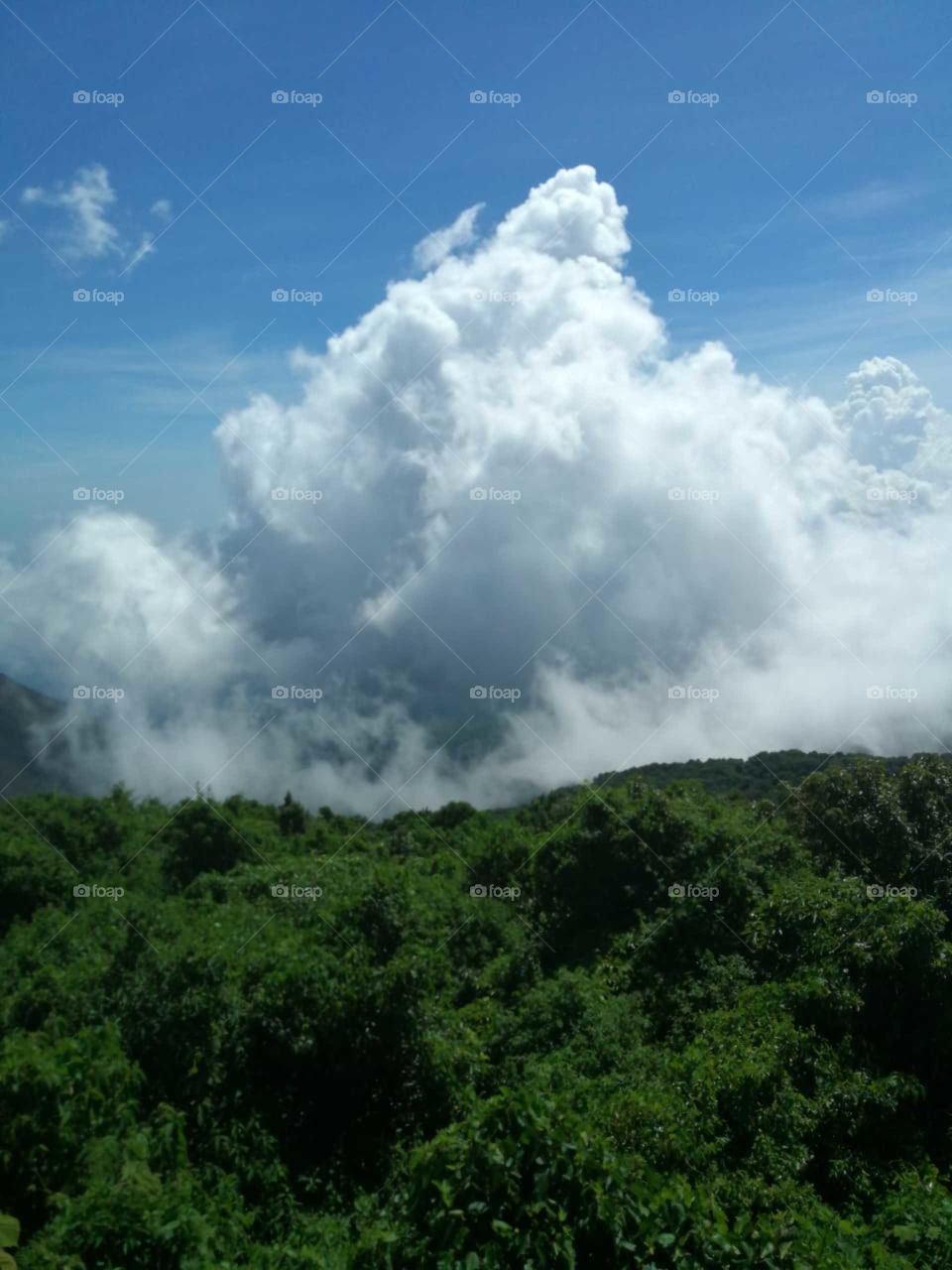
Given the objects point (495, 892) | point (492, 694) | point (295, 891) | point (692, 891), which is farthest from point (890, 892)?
point (295, 891)

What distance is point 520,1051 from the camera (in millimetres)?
9008

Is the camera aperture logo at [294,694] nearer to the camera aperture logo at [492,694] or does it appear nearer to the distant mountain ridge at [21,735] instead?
the camera aperture logo at [492,694]

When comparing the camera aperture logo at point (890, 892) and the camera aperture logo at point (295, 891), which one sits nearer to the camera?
the camera aperture logo at point (890, 892)

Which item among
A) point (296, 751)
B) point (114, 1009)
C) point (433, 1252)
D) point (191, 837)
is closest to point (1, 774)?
point (191, 837)

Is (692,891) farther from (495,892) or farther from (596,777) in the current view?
(596,777)

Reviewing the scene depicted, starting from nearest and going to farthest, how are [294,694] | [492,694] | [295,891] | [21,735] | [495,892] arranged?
[295,891]
[492,694]
[294,694]
[495,892]
[21,735]

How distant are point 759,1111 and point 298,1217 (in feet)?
11.6

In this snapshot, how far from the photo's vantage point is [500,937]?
11.8 metres

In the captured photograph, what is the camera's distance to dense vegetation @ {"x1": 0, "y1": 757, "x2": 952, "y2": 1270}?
15.5 feet

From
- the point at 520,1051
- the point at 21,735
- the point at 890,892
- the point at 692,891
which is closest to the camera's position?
the point at 520,1051

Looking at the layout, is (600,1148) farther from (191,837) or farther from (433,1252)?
(191,837)

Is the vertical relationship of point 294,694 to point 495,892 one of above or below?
above

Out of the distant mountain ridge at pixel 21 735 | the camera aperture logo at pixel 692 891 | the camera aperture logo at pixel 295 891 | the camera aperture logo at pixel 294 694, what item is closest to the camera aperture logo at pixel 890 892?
the camera aperture logo at pixel 692 891

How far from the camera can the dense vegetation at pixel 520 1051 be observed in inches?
186
